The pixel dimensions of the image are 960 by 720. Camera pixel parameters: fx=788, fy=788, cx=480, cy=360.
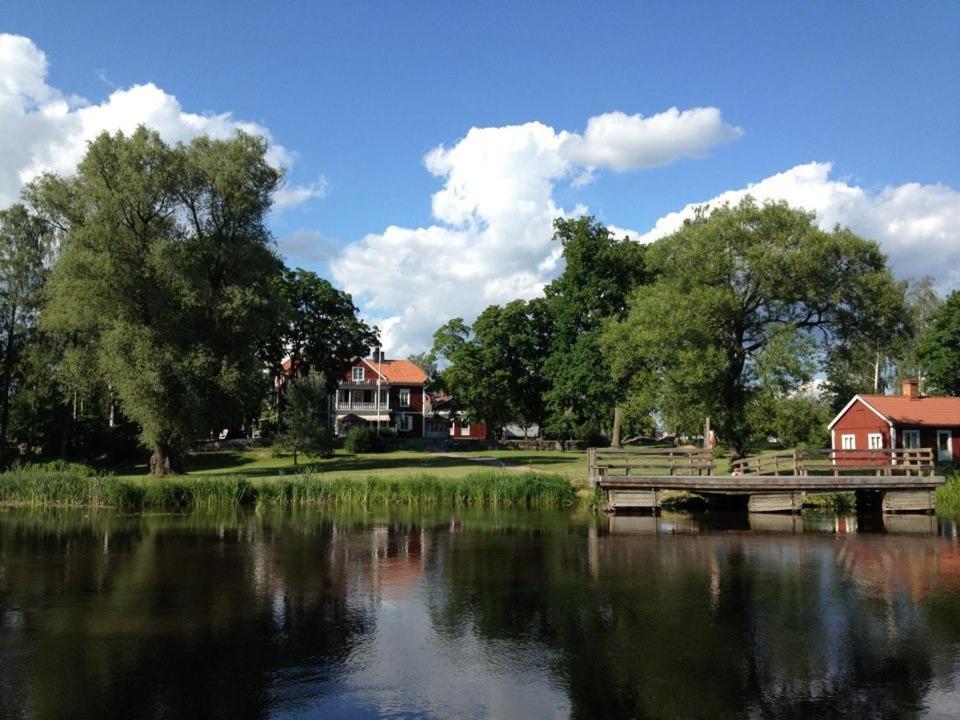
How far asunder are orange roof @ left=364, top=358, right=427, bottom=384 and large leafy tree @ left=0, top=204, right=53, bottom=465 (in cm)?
3757

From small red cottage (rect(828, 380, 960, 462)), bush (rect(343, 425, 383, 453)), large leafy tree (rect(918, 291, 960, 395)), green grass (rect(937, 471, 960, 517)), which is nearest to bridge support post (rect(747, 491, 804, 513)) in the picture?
green grass (rect(937, 471, 960, 517))

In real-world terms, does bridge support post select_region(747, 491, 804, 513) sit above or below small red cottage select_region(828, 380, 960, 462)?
below

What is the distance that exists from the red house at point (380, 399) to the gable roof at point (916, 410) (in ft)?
142

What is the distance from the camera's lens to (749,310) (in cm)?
3756

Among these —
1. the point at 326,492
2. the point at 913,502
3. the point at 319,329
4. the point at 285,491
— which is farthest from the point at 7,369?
the point at 913,502

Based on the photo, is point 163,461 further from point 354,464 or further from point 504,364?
point 504,364

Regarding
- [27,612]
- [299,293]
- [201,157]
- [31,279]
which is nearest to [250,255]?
[201,157]

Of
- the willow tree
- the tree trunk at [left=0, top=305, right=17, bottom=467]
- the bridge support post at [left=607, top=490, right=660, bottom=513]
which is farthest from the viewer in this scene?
the tree trunk at [left=0, top=305, right=17, bottom=467]

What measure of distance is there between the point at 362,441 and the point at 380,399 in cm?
2541

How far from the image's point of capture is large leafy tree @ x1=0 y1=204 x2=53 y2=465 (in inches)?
1895

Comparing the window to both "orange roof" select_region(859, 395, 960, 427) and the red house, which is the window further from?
the red house

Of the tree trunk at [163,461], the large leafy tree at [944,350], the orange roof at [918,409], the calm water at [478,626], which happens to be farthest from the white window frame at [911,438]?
the tree trunk at [163,461]

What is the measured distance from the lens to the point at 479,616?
45.6ft

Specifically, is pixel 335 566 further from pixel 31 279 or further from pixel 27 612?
pixel 31 279
